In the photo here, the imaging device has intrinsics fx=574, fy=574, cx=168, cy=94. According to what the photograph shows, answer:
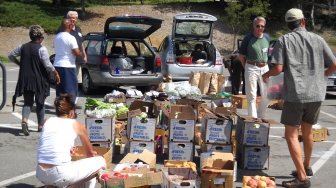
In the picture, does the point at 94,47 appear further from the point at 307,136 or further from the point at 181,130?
the point at 307,136

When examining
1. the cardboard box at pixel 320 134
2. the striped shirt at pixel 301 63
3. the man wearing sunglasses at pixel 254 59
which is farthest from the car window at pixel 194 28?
the striped shirt at pixel 301 63

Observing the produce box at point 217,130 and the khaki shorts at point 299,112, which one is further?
the produce box at point 217,130

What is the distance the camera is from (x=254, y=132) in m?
7.63

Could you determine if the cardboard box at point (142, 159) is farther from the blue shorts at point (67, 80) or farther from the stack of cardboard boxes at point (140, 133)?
the blue shorts at point (67, 80)

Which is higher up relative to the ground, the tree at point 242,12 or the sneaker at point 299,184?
the tree at point 242,12

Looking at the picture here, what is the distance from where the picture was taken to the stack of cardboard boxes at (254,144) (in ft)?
24.9

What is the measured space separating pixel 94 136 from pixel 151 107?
183cm

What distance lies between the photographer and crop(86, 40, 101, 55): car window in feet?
46.6

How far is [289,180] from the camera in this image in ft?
23.7

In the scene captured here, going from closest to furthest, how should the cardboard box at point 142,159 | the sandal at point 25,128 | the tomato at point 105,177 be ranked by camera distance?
1. the tomato at point 105,177
2. the cardboard box at point 142,159
3. the sandal at point 25,128

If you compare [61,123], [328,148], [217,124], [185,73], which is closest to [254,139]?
[217,124]

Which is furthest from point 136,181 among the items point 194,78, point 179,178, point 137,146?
point 194,78

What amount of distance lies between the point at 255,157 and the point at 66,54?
4.17m

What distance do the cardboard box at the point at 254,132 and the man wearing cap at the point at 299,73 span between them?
71cm
